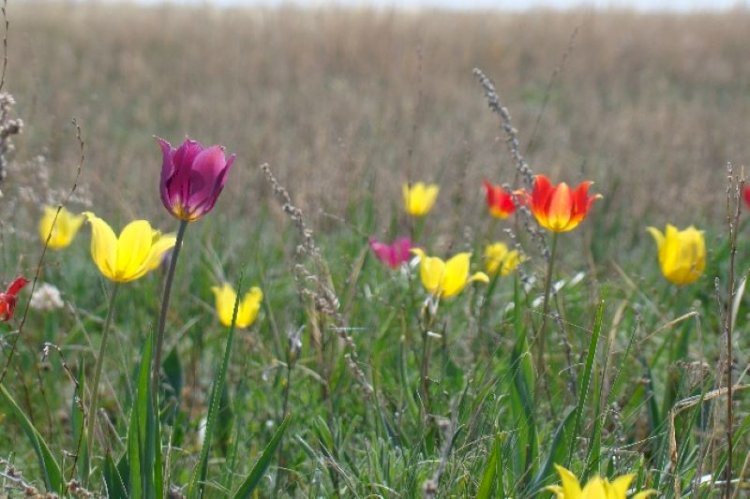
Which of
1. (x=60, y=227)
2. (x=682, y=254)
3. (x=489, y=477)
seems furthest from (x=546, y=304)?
(x=60, y=227)

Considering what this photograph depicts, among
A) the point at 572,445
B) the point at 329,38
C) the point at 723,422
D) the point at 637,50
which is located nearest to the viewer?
the point at 572,445

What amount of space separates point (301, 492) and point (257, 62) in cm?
796

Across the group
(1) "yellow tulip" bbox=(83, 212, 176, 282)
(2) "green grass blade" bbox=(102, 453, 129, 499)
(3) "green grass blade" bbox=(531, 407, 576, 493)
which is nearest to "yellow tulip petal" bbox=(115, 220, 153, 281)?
(1) "yellow tulip" bbox=(83, 212, 176, 282)

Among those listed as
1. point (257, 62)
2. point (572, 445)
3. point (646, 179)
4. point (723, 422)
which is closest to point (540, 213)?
point (572, 445)

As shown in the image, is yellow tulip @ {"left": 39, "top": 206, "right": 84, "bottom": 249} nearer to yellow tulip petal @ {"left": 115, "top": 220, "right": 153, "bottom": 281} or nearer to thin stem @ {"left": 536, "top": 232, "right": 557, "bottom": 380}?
yellow tulip petal @ {"left": 115, "top": 220, "right": 153, "bottom": 281}

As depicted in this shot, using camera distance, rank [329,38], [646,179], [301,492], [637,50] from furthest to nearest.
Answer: [637,50] → [329,38] → [646,179] → [301,492]

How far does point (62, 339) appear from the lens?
2598 millimetres

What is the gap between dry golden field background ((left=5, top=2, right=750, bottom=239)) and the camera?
451cm

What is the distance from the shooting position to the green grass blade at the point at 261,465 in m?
1.33

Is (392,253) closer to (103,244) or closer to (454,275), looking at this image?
(454,275)

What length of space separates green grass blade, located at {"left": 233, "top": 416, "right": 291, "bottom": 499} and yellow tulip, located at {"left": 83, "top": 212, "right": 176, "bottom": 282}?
0.98 ft

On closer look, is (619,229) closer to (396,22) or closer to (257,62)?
(257,62)

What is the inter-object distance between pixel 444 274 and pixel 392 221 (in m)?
0.94

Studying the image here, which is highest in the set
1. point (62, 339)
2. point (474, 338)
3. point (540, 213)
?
point (540, 213)
